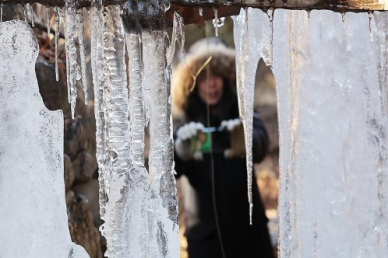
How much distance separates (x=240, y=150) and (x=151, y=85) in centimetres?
186

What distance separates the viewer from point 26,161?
67.6 inches

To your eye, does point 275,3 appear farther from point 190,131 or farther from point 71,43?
point 190,131

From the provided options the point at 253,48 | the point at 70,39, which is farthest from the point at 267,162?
the point at 70,39

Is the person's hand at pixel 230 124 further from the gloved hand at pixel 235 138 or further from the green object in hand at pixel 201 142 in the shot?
the green object in hand at pixel 201 142

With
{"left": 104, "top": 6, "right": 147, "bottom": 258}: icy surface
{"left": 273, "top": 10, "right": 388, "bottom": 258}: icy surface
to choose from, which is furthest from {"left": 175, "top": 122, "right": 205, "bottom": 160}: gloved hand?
{"left": 104, "top": 6, "right": 147, "bottom": 258}: icy surface

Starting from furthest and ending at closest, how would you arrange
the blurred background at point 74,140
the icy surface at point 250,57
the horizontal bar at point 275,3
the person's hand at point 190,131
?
the person's hand at point 190,131
the blurred background at point 74,140
the icy surface at point 250,57
the horizontal bar at point 275,3

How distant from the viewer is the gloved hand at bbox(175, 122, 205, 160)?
343 centimetres

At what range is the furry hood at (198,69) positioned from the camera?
3588 millimetres

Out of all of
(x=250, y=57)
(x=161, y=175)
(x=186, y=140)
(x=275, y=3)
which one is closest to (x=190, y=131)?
(x=186, y=140)

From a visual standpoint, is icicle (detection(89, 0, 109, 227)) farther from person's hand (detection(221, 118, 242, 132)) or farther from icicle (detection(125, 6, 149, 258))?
person's hand (detection(221, 118, 242, 132))

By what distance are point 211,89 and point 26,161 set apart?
193 centimetres

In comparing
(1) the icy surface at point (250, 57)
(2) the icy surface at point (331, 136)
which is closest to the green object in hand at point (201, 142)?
(1) the icy surface at point (250, 57)

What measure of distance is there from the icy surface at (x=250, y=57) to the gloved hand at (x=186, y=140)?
1163 mm

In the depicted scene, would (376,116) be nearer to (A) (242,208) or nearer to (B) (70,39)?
(B) (70,39)
